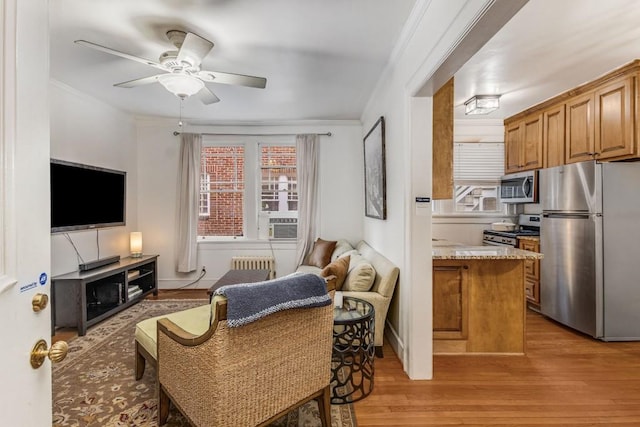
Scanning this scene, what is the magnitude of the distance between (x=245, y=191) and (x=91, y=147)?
1.93 metres

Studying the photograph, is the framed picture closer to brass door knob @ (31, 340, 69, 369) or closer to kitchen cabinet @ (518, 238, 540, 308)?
kitchen cabinet @ (518, 238, 540, 308)

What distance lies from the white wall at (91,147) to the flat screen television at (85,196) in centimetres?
11

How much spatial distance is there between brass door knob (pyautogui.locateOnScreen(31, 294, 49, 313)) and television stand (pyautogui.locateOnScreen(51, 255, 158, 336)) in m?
2.78

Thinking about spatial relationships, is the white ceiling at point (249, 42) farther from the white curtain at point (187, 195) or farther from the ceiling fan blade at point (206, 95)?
the white curtain at point (187, 195)

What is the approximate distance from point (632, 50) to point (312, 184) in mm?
Answer: 3458

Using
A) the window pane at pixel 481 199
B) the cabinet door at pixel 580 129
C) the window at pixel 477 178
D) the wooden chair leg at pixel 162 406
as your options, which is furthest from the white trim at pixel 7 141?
the window pane at pixel 481 199

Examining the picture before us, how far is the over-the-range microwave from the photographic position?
12.5ft

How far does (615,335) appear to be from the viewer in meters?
2.89

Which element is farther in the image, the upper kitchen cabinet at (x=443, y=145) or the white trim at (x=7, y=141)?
the upper kitchen cabinet at (x=443, y=145)

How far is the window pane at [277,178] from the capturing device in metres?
4.78

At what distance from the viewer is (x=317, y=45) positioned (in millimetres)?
2518

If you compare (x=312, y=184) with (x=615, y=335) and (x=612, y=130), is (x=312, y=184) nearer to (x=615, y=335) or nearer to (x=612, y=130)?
(x=612, y=130)

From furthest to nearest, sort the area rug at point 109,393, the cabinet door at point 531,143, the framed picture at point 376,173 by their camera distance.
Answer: the cabinet door at point 531,143 → the framed picture at point 376,173 → the area rug at point 109,393

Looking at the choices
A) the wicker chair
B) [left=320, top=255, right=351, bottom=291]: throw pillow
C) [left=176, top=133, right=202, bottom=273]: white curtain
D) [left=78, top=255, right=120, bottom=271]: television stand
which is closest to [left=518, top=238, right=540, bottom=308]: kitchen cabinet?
[left=320, top=255, right=351, bottom=291]: throw pillow
